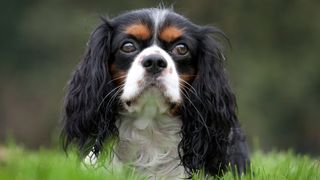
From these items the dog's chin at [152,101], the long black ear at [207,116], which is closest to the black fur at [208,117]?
the long black ear at [207,116]

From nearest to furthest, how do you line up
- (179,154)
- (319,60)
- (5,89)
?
(179,154) < (319,60) < (5,89)

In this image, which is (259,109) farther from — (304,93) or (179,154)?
(179,154)

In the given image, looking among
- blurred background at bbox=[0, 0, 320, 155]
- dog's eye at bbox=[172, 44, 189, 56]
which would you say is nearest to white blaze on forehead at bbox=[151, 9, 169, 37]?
dog's eye at bbox=[172, 44, 189, 56]

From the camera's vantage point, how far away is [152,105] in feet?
15.5

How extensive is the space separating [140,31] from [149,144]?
66 cm

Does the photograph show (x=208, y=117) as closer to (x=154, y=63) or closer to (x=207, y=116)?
(x=207, y=116)

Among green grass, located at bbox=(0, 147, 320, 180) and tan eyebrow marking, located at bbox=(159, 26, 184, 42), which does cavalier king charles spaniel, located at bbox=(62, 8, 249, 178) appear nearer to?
tan eyebrow marking, located at bbox=(159, 26, 184, 42)

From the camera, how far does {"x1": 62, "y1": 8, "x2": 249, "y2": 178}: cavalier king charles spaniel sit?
15.6 feet

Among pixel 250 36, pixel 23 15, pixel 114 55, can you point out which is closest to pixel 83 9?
pixel 23 15

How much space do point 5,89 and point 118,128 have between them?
36.2ft

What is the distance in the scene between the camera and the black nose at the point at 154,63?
451 cm

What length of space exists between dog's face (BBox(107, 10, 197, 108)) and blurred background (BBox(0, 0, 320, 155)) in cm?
852

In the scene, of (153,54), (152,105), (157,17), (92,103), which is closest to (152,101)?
(152,105)

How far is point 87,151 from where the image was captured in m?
4.86
